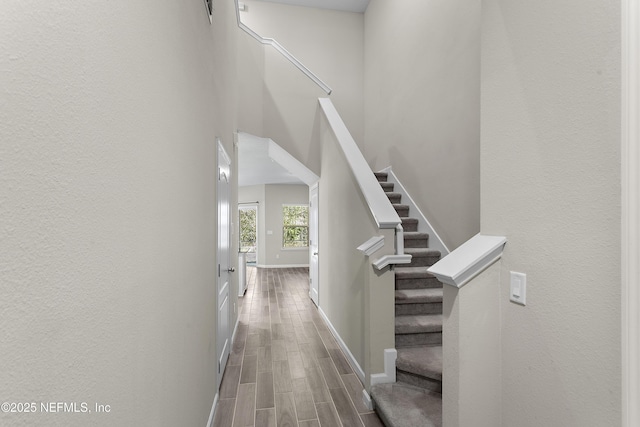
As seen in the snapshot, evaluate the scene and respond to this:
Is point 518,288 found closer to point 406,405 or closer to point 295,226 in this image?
point 406,405

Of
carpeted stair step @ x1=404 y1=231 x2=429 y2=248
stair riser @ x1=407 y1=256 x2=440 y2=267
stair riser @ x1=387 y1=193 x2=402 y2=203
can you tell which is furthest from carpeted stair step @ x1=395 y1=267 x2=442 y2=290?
stair riser @ x1=387 y1=193 x2=402 y2=203

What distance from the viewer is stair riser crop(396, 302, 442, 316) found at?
9.29 ft

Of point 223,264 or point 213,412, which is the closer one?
point 213,412

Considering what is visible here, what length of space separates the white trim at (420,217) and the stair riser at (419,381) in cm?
145

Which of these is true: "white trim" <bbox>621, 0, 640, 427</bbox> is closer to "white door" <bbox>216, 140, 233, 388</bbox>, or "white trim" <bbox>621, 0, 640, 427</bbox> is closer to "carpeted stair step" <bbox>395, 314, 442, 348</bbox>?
"carpeted stair step" <bbox>395, 314, 442, 348</bbox>

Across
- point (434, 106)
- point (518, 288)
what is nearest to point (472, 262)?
point (518, 288)

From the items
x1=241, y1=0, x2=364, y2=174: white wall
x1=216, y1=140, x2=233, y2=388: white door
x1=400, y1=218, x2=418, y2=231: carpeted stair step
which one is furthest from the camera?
x1=241, y1=0, x2=364, y2=174: white wall

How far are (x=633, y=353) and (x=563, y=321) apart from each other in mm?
221

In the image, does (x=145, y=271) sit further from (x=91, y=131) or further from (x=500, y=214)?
(x=500, y=214)

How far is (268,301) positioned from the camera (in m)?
5.66

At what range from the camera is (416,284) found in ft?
10.2

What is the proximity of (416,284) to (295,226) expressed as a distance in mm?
7496

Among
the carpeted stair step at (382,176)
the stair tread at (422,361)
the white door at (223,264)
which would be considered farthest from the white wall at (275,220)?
the stair tread at (422,361)

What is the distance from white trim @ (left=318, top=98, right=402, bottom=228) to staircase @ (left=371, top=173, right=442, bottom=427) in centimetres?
80
